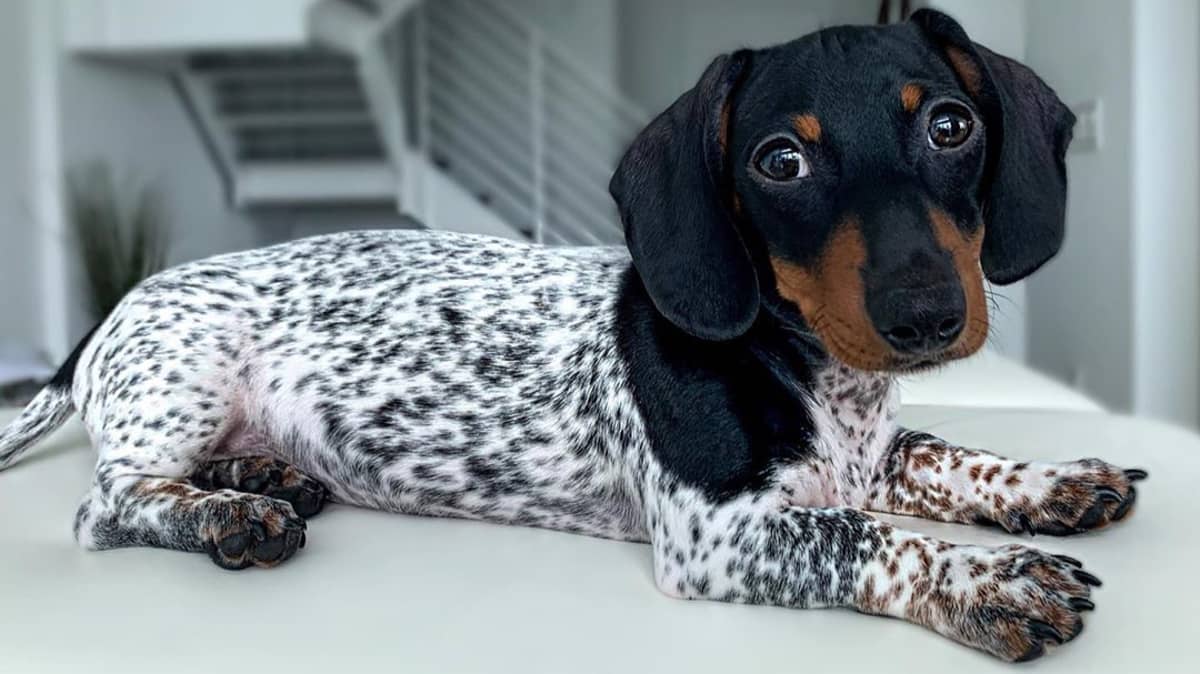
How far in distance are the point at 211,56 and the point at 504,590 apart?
6423 millimetres

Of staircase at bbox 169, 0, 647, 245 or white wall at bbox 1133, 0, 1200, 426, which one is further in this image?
staircase at bbox 169, 0, 647, 245

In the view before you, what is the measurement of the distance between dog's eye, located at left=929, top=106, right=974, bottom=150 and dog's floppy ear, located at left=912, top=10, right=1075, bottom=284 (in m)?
0.09

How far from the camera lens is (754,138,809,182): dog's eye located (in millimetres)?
1200

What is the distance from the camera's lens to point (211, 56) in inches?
268

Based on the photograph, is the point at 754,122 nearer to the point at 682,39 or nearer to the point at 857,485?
the point at 857,485

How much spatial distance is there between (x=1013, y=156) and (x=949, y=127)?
13 centimetres

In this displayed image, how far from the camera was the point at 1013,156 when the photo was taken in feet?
4.21

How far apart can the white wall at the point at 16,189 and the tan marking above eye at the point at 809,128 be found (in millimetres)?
4798

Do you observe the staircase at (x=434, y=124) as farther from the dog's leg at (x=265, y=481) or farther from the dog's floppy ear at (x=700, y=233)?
the dog's floppy ear at (x=700, y=233)

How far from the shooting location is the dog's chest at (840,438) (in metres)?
1.34

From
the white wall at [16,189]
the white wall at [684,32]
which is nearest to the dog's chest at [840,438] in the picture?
the white wall at [16,189]

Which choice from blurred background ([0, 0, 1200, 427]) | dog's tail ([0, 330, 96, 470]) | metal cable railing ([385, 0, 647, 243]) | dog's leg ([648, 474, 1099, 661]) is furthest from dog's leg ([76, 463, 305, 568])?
metal cable railing ([385, 0, 647, 243])

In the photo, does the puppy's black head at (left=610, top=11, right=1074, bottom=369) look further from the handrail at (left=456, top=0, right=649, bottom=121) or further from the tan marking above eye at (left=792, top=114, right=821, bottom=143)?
the handrail at (left=456, top=0, right=649, bottom=121)

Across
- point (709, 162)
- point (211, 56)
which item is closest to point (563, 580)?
point (709, 162)
